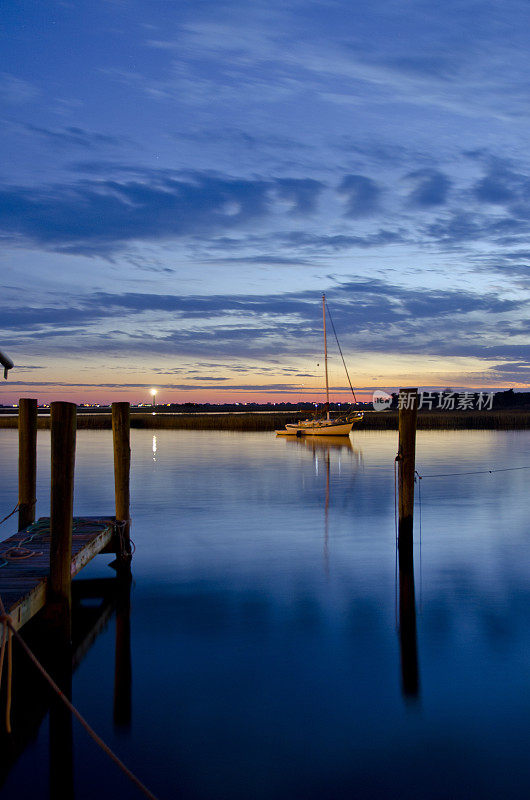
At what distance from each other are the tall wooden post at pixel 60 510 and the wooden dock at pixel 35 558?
6.5 inches

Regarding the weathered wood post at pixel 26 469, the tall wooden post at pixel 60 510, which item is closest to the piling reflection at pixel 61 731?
the tall wooden post at pixel 60 510

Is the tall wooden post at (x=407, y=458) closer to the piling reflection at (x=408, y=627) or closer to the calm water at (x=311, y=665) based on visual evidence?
the piling reflection at (x=408, y=627)

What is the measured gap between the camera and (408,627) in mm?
10094

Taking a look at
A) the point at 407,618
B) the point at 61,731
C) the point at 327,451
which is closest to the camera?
the point at 61,731

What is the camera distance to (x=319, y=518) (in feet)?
65.5

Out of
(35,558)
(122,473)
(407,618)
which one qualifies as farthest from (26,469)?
(407,618)

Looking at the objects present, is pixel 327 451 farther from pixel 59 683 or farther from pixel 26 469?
pixel 59 683

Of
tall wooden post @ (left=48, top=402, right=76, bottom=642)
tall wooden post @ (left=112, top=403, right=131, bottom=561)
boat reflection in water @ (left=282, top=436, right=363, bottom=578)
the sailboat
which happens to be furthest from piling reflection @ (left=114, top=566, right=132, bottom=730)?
the sailboat

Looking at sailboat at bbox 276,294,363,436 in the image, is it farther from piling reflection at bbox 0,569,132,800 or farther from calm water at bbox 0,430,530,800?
piling reflection at bbox 0,569,132,800

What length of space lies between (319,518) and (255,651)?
36.2ft

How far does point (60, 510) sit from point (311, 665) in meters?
3.78

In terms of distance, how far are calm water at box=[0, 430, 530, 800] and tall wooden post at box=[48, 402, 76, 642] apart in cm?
105

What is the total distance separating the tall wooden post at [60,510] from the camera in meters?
8.13

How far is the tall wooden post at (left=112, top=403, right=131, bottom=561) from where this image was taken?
506 inches
